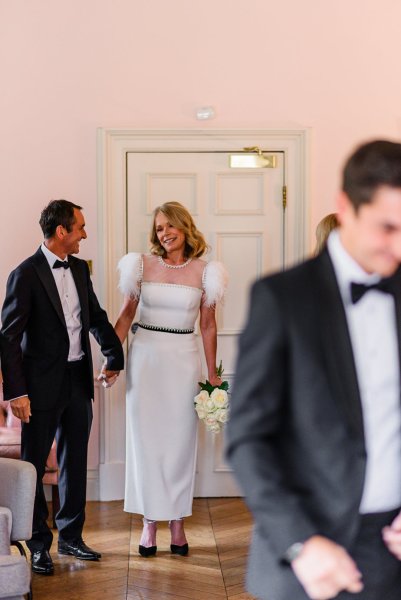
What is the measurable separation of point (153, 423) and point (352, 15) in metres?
3.08

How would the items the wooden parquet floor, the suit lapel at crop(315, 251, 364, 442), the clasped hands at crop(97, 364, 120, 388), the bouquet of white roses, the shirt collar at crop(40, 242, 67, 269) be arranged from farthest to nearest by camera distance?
the clasped hands at crop(97, 364, 120, 388), the bouquet of white roses, the shirt collar at crop(40, 242, 67, 269), the wooden parquet floor, the suit lapel at crop(315, 251, 364, 442)

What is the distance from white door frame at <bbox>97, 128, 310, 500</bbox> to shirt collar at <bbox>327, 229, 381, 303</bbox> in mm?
4380

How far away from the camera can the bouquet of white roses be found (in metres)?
4.79

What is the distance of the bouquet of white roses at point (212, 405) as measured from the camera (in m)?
4.79

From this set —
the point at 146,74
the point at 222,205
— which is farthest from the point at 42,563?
the point at 146,74

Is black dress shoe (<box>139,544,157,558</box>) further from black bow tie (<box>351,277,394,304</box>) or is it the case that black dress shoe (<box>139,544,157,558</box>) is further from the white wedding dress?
black bow tie (<box>351,277,394,304</box>)

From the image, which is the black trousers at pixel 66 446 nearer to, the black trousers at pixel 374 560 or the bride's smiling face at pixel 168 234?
the bride's smiling face at pixel 168 234

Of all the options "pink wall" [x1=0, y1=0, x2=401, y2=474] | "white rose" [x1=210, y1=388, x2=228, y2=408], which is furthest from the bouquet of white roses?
"pink wall" [x1=0, y1=0, x2=401, y2=474]

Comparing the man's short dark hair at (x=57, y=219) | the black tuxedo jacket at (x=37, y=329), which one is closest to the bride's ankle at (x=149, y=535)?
the black tuxedo jacket at (x=37, y=329)

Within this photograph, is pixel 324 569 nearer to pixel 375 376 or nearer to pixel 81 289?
pixel 375 376

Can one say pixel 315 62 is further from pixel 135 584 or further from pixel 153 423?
pixel 135 584

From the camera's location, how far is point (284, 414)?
1729 mm

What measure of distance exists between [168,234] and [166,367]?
0.71 meters

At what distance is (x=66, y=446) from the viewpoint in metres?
4.76
